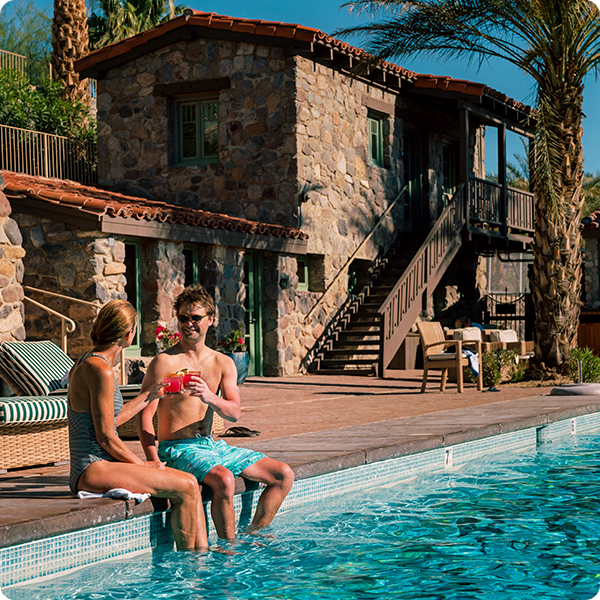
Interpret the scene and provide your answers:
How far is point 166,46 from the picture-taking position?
17172 millimetres

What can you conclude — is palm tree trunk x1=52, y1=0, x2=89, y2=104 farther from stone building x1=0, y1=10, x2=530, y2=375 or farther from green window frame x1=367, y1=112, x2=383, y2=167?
green window frame x1=367, y1=112, x2=383, y2=167

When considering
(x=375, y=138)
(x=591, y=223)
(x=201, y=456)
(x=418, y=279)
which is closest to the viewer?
(x=201, y=456)

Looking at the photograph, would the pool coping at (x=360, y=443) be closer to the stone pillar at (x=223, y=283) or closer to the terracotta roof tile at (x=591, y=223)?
the stone pillar at (x=223, y=283)

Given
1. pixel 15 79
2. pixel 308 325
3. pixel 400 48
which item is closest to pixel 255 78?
pixel 400 48

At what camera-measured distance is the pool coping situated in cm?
403

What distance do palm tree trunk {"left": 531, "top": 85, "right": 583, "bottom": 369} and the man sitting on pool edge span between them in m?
9.07

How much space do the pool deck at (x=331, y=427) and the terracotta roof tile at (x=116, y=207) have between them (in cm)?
261

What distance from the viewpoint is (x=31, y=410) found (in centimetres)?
573

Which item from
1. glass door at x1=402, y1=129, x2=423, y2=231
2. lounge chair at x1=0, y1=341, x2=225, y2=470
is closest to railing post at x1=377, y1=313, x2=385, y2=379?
glass door at x1=402, y1=129, x2=423, y2=231

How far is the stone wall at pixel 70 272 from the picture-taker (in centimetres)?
1185

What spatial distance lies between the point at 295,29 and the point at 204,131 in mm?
2852

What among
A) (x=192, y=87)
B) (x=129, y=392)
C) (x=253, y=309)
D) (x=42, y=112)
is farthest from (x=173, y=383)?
(x=42, y=112)

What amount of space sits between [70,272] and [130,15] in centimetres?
1573

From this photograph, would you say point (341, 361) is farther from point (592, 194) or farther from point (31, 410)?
point (592, 194)
